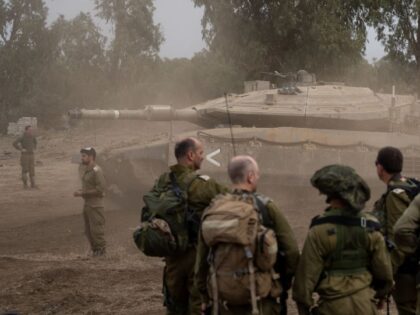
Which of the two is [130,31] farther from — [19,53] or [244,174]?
[244,174]

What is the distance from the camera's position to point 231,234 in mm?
3252

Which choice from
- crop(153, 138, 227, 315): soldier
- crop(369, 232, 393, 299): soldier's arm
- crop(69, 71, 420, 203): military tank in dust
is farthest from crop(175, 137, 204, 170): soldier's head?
crop(69, 71, 420, 203): military tank in dust

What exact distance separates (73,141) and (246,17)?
9.84 m

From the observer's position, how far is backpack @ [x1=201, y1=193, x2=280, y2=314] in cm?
328

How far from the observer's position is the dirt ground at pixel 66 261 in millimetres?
6285

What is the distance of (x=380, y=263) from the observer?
346 cm

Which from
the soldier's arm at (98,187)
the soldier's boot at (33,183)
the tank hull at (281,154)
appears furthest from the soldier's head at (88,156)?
the soldier's boot at (33,183)

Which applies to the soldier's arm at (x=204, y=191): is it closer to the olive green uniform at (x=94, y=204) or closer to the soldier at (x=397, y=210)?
the soldier at (x=397, y=210)

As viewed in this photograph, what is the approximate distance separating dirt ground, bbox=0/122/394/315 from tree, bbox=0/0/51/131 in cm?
2256

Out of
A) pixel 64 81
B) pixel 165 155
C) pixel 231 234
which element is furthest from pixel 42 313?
pixel 64 81

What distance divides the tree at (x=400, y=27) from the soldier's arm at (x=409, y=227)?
19007 mm

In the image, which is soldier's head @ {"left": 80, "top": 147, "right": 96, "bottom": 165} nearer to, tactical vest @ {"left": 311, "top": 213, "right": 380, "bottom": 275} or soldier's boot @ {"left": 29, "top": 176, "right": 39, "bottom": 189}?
tactical vest @ {"left": 311, "top": 213, "right": 380, "bottom": 275}

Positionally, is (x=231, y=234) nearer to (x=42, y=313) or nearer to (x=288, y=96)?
(x=42, y=313)

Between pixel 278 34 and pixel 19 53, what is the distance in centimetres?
2014
